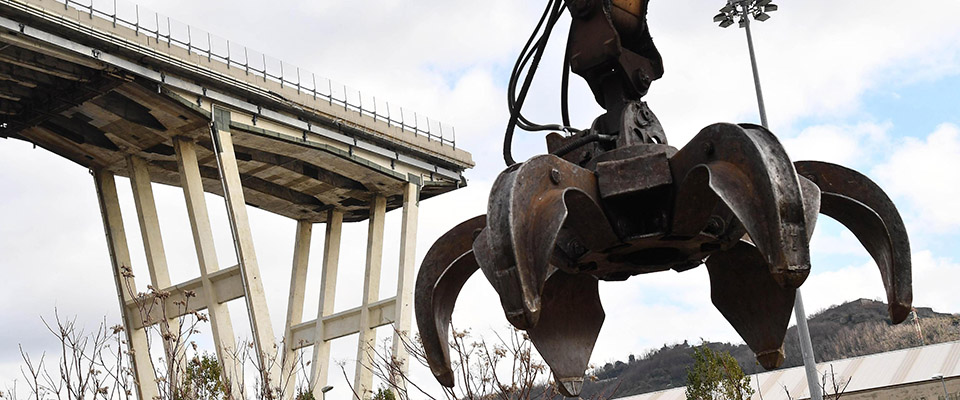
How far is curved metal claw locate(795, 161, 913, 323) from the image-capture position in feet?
9.29

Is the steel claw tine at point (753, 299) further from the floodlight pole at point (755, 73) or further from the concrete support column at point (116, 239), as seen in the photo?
the concrete support column at point (116, 239)

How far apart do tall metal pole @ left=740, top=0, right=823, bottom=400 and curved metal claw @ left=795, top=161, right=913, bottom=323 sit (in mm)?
12180

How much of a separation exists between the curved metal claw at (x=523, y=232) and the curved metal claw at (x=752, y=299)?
123 cm

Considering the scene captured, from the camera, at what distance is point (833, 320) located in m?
98.2

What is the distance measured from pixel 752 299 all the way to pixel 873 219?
0.75 meters

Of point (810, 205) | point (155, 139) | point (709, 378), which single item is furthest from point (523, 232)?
point (709, 378)

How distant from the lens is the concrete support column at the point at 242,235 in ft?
65.7

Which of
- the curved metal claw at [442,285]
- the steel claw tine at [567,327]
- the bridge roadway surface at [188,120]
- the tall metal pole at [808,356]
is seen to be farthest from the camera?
the bridge roadway surface at [188,120]

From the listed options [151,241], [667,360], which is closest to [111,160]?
[151,241]

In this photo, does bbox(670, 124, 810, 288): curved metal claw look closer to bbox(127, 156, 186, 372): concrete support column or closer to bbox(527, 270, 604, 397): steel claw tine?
bbox(527, 270, 604, 397): steel claw tine

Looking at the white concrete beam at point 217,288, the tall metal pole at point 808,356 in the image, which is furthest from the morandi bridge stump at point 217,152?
the tall metal pole at point 808,356

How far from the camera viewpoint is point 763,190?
2.24 meters

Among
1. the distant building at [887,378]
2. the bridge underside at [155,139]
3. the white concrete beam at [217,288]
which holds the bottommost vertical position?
the distant building at [887,378]

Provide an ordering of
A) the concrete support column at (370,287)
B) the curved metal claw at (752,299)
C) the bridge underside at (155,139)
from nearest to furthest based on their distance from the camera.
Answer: the curved metal claw at (752,299), the bridge underside at (155,139), the concrete support column at (370,287)
